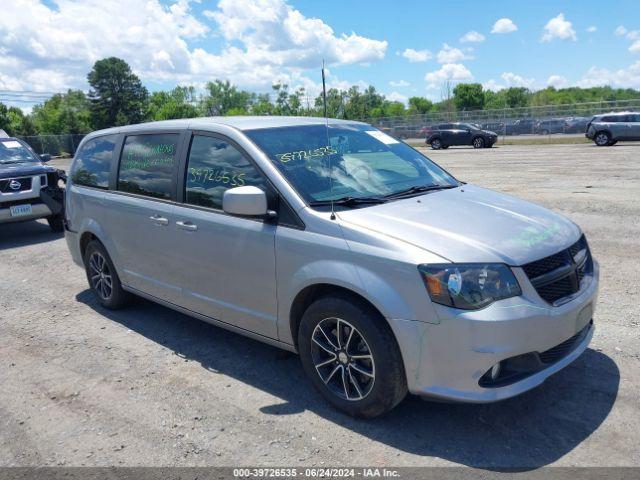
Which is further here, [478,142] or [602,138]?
[478,142]

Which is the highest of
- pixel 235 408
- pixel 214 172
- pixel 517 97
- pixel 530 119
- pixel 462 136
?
pixel 517 97

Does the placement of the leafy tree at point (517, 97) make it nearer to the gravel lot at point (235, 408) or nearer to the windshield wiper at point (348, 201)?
the gravel lot at point (235, 408)

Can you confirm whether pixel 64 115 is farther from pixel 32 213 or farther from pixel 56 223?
pixel 32 213

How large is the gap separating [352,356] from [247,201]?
1.20 m

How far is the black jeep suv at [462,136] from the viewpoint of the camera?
31759 mm

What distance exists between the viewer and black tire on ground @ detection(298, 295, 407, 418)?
3.19m

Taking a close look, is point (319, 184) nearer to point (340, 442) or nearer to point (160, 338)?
point (340, 442)

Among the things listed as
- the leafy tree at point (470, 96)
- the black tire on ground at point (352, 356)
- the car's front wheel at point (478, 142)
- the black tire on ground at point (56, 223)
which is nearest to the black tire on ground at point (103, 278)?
the black tire on ground at point (352, 356)

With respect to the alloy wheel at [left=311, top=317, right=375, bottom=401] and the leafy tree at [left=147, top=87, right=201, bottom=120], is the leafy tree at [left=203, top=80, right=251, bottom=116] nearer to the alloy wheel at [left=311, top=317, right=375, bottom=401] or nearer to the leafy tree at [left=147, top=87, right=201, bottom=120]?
the leafy tree at [left=147, top=87, right=201, bottom=120]

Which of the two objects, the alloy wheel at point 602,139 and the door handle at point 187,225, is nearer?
the door handle at point 187,225

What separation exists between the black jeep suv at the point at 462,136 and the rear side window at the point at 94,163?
28.7 m

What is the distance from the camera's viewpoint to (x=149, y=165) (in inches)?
194

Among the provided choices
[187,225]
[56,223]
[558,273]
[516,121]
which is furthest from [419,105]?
[558,273]

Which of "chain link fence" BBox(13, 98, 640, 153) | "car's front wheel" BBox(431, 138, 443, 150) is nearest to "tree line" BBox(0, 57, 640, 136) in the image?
"chain link fence" BBox(13, 98, 640, 153)
